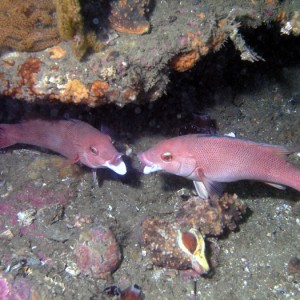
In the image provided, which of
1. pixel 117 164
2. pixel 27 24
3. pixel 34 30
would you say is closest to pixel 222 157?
pixel 117 164

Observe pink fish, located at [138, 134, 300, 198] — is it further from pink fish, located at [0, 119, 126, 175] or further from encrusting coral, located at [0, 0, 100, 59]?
encrusting coral, located at [0, 0, 100, 59]

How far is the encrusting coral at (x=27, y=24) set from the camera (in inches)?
157

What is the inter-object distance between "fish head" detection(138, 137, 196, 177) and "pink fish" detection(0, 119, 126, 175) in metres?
0.45

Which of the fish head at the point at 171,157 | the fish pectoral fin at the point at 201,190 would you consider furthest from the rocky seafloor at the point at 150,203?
the fish head at the point at 171,157

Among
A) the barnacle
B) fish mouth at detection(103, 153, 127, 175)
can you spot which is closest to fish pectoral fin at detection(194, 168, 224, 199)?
the barnacle

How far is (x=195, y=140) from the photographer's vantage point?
484cm

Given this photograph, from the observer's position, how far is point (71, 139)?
524 cm

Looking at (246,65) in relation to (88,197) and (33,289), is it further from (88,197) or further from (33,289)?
(33,289)

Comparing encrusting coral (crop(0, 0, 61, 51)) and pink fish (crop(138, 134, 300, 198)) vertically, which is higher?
encrusting coral (crop(0, 0, 61, 51))

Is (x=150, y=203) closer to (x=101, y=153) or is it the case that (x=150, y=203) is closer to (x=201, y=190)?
(x=201, y=190)

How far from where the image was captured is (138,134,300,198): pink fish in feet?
15.8

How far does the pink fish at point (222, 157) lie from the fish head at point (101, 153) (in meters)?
0.40

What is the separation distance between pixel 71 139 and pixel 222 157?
2498 mm

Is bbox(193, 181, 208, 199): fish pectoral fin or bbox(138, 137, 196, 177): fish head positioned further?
bbox(193, 181, 208, 199): fish pectoral fin
